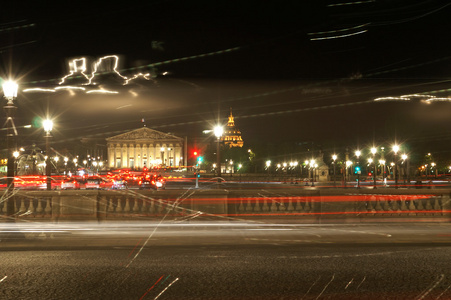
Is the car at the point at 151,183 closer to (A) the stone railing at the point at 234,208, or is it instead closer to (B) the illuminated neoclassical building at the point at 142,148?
(A) the stone railing at the point at 234,208

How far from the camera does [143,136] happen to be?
534ft

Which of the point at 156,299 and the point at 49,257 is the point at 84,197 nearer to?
the point at 49,257

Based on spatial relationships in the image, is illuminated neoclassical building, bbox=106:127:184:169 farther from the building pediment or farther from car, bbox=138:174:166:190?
car, bbox=138:174:166:190

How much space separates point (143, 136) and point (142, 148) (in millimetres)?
4006

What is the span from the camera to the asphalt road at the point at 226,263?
7.39 m

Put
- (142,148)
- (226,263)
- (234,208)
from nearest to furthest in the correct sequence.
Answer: (226,263)
(234,208)
(142,148)

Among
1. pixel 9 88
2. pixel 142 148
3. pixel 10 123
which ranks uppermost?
pixel 142 148

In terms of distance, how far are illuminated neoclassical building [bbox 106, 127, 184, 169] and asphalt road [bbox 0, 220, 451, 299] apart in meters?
A: 147

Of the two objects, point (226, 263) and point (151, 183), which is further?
point (151, 183)

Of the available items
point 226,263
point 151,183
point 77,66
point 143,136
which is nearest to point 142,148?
point 143,136

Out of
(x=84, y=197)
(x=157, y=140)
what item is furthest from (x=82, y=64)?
(x=157, y=140)

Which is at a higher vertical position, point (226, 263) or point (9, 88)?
point (9, 88)

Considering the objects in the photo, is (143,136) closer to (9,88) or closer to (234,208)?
(234,208)

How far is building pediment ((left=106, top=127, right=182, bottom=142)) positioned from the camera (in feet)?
A: 529
